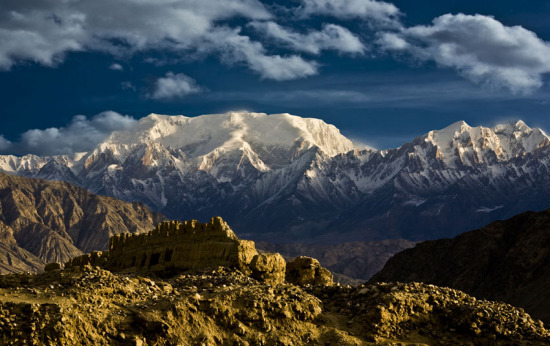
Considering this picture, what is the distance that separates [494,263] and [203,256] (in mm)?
101797

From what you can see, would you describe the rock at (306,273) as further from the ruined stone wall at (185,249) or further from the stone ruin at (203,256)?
the ruined stone wall at (185,249)

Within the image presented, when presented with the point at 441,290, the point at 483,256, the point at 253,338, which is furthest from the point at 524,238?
the point at 253,338

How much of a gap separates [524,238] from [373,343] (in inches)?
4586

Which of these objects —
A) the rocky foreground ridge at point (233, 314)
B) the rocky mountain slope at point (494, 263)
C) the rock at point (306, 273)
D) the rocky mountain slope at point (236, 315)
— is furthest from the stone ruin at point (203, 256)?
the rocky mountain slope at point (494, 263)

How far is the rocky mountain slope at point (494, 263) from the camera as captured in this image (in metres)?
123

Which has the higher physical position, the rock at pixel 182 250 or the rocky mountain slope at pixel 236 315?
the rock at pixel 182 250

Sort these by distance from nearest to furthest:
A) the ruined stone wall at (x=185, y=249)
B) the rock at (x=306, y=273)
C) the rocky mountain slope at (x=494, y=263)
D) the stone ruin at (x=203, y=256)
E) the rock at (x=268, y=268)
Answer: the rock at (x=268, y=268) → the stone ruin at (x=203, y=256) → the ruined stone wall at (x=185, y=249) → the rock at (x=306, y=273) → the rocky mountain slope at (x=494, y=263)

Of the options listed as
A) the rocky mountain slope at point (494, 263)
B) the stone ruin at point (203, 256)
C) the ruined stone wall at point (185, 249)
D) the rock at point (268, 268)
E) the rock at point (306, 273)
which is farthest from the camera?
the rocky mountain slope at point (494, 263)

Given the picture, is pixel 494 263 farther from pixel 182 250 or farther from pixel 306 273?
pixel 182 250

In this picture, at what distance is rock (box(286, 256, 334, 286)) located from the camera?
5150 cm

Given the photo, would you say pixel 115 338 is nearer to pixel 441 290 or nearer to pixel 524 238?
pixel 441 290

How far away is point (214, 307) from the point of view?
31.7 meters

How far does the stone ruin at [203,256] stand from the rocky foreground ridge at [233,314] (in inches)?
254

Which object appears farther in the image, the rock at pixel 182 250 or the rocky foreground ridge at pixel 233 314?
the rock at pixel 182 250
